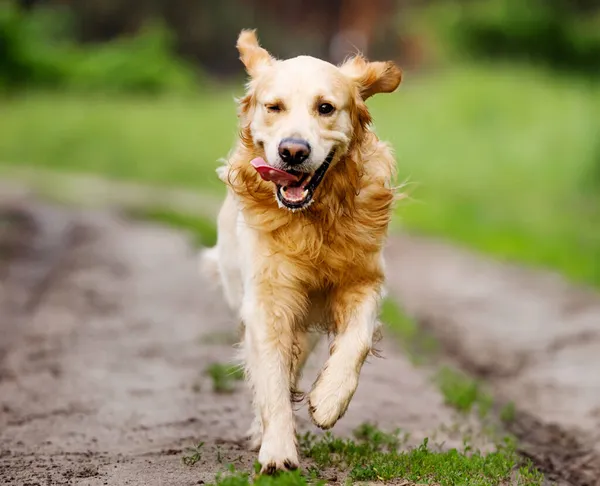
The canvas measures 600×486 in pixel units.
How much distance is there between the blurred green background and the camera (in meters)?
18.8

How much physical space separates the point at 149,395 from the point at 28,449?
5.03 feet

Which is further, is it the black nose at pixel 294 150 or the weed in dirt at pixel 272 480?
the black nose at pixel 294 150

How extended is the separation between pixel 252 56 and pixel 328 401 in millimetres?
1896

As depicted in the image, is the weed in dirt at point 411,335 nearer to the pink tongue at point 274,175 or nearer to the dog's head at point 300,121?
the dog's head at point 300,121

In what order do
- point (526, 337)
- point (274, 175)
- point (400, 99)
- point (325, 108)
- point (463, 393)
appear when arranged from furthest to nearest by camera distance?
point (400, 99)
point (526, 337)
point (463, 393)
point (325, 108)
point (274, 175)

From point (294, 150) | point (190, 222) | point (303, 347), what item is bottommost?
point (190, 222)

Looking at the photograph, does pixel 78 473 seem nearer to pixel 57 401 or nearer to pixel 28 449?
pixel 28 449

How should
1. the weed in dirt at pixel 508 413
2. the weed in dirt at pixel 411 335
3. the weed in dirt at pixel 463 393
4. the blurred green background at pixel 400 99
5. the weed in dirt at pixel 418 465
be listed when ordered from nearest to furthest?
the weed in dirt at pixel 418 465, the weed in dirt at pixel 508 413, the weed in dirt at pixel 463 393, the weed in dirt at pixel 411 335, the blurred green background at pixel 400 99

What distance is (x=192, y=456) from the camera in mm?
5238

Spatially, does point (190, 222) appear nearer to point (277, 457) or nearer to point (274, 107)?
point (274, 107)

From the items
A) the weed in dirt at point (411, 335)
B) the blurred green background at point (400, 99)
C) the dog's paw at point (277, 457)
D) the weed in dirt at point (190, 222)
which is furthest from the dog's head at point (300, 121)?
the weed in dirt at point (190, 222)

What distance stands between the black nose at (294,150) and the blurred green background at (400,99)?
26.0ft

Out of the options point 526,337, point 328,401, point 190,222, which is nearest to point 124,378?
point 328,401

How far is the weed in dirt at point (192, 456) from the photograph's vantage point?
16.9 feet
